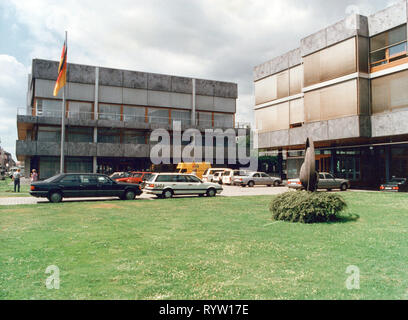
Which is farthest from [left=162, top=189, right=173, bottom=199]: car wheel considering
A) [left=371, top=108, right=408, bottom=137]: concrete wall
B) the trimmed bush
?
[left=371, top=108, right=408, bottom=137]: concrete wall

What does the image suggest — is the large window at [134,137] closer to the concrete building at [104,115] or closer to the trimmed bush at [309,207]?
the concrete building at [104,115]

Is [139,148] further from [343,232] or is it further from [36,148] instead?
[343,232]

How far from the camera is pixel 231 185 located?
115ft

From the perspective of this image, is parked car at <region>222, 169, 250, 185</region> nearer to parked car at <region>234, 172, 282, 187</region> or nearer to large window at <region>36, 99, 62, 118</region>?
parked car at <region>234, 172, 282, 187</region>

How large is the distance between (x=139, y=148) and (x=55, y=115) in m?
10.8

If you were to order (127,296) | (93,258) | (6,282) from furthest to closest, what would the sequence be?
(93,258)
(6,282)
(127,296)

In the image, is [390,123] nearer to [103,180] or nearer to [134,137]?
[103,180]

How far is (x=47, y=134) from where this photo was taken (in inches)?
1580

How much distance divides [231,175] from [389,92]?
1586 cm

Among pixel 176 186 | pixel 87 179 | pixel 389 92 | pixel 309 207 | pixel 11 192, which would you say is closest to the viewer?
pixel 309 207

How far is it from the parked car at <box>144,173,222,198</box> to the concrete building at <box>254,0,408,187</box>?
1184cm

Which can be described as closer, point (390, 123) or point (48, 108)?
point (390, 123)

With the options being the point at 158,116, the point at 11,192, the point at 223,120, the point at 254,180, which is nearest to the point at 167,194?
the point at 11,192

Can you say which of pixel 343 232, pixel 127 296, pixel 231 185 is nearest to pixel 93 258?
pixel 127 296
